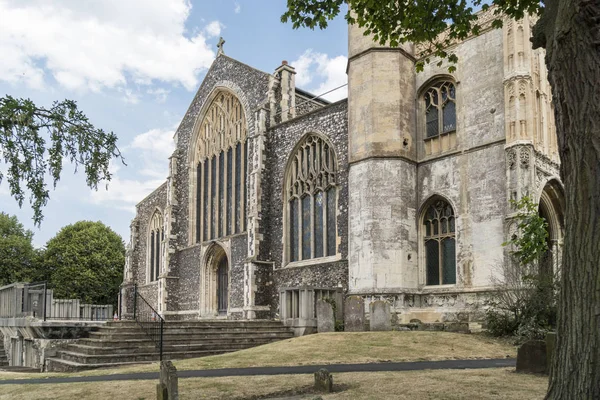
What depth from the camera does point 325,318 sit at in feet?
59.6

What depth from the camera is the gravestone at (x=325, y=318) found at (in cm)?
1811

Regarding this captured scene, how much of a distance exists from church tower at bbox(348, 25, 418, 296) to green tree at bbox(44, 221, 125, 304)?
3065 centimetres

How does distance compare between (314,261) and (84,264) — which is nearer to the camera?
(314,261)

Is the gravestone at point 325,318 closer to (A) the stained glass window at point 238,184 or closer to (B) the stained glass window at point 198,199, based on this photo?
(A) the stained glass window at point 238,184

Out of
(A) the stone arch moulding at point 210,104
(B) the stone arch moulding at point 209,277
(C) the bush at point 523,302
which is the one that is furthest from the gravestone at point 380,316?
(B) the stone arch moulding at point 209,277

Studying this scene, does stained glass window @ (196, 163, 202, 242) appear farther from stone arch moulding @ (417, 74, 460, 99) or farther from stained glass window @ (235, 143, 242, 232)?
stone arch moulding @ (417, 74, 460, 99)

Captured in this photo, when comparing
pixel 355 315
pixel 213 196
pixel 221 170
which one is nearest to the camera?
pixel 355 315

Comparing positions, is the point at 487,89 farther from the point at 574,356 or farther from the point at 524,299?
the point at 574,356

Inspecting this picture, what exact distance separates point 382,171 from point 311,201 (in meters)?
4.59

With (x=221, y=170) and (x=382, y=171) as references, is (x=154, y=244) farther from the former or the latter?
(x=382, y=171)

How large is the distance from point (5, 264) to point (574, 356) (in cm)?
4842

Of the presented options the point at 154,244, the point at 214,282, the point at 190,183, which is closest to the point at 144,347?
the point at 214,282

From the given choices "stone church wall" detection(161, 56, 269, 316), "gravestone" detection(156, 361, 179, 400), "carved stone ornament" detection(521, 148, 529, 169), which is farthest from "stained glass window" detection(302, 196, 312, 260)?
"gravestone" detection(156, 361, 179, 400)

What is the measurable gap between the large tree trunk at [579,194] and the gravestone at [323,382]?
140 inches
